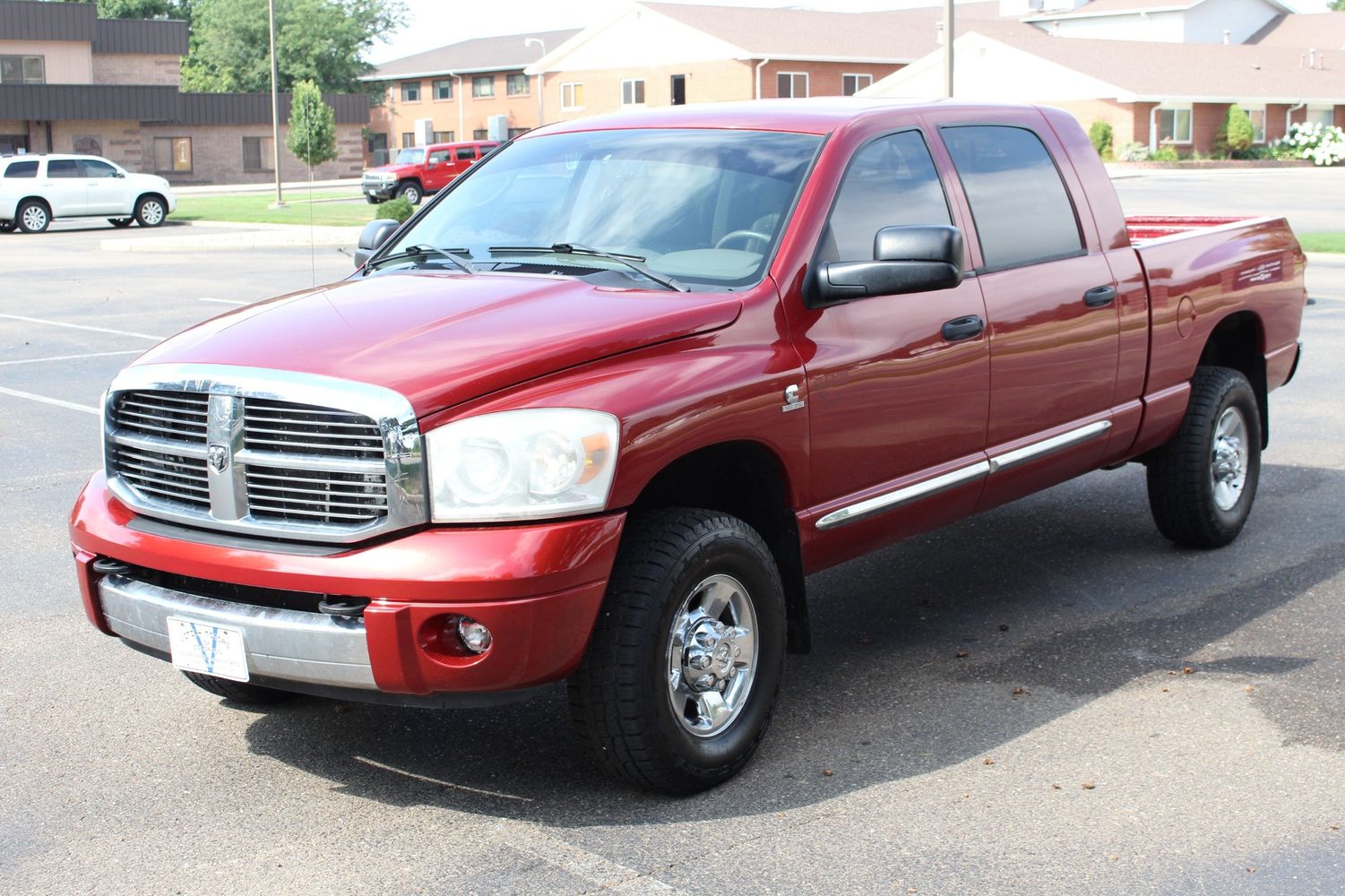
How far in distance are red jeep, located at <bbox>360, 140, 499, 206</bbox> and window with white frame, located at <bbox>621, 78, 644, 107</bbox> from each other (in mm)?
25107

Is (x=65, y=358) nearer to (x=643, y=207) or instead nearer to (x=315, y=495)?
(x=643, y=207)

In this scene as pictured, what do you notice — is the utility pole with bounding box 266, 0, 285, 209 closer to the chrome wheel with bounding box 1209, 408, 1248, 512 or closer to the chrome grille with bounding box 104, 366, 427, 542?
the chrome wheel with bounding box 1209, 408, 1248, 512

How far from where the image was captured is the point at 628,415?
13.5 feet

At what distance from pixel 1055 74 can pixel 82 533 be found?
6240 centimetres

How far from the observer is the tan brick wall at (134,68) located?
62875 mm

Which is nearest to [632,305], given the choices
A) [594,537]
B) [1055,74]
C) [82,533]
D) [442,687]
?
[594,537]

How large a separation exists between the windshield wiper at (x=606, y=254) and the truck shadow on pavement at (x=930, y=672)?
1.41 m

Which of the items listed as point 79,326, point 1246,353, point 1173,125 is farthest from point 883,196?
point 1173,125

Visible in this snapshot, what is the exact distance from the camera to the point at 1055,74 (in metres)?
62.6

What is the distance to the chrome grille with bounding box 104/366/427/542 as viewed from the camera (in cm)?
394

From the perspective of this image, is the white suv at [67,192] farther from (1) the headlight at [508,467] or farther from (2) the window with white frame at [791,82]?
(2) the window with white frame at [791,82]

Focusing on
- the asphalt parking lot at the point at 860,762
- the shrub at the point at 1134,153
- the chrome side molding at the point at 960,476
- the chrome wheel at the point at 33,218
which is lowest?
the asphalt parking lot at the point at 860,762

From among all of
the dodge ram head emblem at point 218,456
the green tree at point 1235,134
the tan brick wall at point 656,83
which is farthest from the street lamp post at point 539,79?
the dodge ram head emblem at point 218,456

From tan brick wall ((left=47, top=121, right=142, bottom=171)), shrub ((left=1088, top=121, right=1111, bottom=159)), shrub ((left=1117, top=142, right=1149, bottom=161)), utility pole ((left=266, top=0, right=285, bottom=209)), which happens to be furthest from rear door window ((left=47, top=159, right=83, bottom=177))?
shrub ((left=1117, top=142, right=1149, bottom=161))
